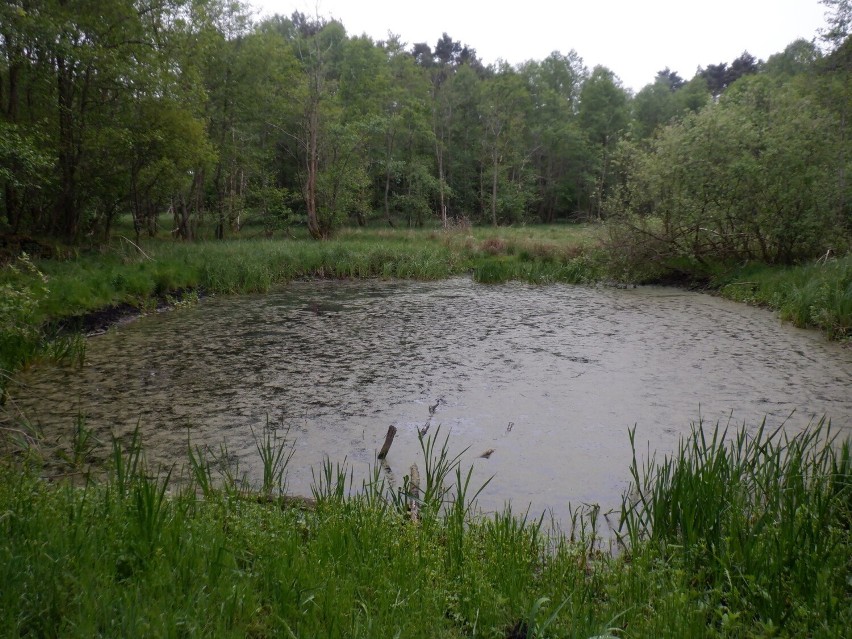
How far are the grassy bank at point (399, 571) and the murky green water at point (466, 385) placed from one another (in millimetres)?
1161

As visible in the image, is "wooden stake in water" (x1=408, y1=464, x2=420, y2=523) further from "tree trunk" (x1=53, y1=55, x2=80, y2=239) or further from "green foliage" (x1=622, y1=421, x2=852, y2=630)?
"tree trunk" (x1=53, y1=55, x2=80, y2=239)

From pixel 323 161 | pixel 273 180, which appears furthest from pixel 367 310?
pixel 273 180

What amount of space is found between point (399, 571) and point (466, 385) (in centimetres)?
475

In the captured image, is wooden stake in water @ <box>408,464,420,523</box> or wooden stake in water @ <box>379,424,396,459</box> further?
wooden stake in water @ <box>379,424,396,459</box>

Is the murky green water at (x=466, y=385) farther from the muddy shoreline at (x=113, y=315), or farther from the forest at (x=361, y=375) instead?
the muddy shoreline at (x=113, y=315)

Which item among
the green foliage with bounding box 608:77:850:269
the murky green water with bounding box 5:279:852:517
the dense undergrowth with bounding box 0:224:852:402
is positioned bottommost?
the murky green water with bounding box 5:279:852:517

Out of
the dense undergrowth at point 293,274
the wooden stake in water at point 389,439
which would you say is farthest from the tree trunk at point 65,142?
the wooden stake in water at point 389,439

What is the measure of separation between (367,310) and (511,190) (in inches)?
1266

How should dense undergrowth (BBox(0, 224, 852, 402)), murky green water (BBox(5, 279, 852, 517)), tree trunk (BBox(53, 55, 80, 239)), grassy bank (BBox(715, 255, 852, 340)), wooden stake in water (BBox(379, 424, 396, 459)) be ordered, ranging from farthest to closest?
tree trunk (BBox(53, 55, 80, 239)) < grassy bank (BBox(715, 255, 852, 340)) < dense undergrowth (BBox(0, 224, 852, 402)) < murky green water (BBox(5, 279, 852, 517)) < wooden stake in water (BBox(379, 424, 396, 459))

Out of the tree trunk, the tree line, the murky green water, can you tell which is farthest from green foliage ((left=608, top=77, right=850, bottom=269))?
the tree trunk

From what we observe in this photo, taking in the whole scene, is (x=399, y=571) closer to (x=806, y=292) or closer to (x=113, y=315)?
(x=113, y=315)

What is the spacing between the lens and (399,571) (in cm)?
268

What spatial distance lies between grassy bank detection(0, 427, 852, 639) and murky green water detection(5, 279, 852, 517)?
1.16 metres

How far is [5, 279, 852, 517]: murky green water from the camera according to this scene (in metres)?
5.21
